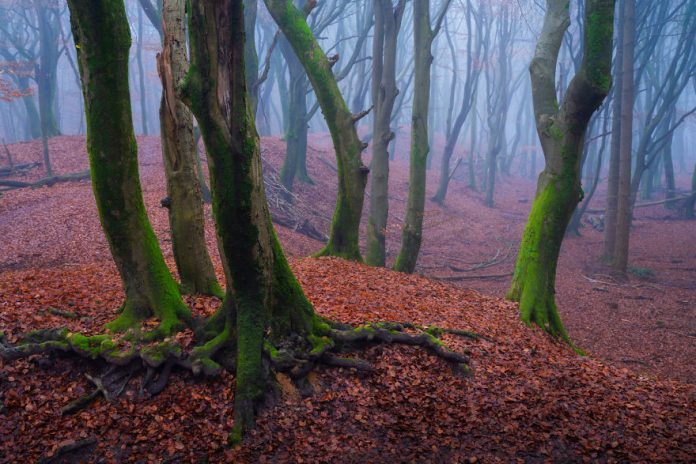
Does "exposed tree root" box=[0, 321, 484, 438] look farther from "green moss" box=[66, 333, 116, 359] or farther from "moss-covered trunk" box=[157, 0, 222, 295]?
Answer: "moss-covered trunk" box=[157, 0, 222, 295]

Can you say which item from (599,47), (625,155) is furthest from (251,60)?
(625,155)

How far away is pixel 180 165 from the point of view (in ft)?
17.6

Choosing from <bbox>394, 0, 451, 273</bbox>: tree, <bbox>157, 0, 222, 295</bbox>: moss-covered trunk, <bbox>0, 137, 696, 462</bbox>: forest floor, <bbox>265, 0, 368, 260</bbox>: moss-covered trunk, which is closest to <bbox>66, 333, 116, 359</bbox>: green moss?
<bbox>0, 137, 696, 462</bbox>: forest floor

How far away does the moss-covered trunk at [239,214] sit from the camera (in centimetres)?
342

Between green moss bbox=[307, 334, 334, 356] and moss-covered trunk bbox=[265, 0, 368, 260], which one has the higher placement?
moss-covered trunk bbox=[265, 0, 368, 260]

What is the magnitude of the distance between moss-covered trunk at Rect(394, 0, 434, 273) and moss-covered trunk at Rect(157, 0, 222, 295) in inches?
200

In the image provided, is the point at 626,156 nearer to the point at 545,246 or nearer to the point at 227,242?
the point at 545,246

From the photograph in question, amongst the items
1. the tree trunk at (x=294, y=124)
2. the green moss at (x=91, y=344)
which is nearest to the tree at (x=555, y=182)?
the green moss at (x=91, y=344)

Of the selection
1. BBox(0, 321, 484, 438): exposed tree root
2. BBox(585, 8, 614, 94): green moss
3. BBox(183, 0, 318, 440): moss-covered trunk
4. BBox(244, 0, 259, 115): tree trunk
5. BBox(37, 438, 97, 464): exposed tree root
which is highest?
BBox(244, 0, 259, 115): tree trunk

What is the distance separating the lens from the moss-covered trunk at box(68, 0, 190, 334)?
397cm

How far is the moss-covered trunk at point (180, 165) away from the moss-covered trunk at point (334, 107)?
10.5 feet

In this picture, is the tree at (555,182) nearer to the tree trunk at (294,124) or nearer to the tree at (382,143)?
the tree at (382,143)

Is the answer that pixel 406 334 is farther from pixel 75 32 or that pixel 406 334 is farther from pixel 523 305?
pixel 75 32

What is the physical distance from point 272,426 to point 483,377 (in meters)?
2.09
